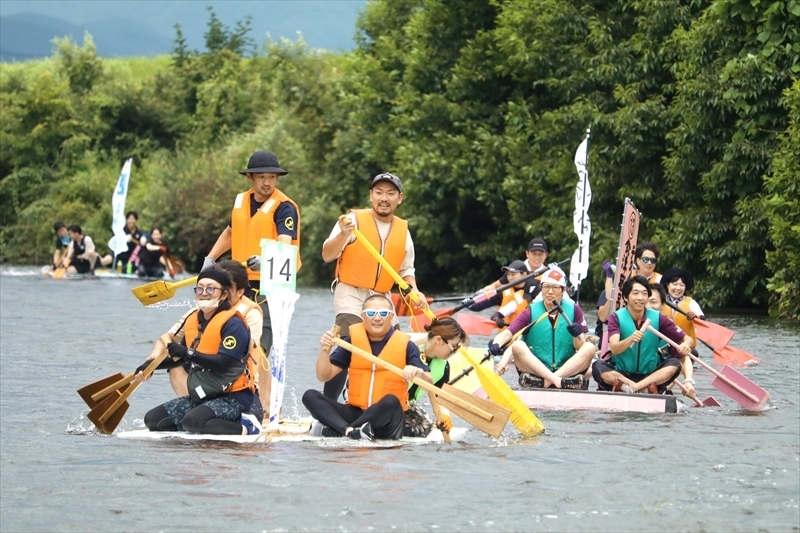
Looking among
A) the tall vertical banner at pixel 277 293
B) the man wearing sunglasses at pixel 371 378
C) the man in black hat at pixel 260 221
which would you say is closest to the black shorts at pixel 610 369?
the man wearing sunglasses at pixel 371 378

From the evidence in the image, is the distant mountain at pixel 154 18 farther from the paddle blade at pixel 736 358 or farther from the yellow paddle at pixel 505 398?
the yellow paddle at pixel 505 398

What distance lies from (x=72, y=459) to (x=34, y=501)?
141 centimetres

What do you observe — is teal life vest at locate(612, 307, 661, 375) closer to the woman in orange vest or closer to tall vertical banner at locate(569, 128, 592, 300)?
the woman in orange vest

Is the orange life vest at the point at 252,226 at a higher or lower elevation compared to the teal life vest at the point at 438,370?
higher

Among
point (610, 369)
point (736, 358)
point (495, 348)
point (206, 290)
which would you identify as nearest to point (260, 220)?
point (206, 290)

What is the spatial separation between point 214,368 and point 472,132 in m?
21.5

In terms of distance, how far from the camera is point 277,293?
10273 mm

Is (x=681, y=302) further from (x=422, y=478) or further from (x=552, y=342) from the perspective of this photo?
(x=422, y=478)

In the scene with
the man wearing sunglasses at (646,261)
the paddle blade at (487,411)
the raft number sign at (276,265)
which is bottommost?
the paddle blade at (487,411)

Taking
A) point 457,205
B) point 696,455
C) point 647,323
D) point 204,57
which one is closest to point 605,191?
point 457,205

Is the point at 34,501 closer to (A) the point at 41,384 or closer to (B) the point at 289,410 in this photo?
(B) the point at 289,410

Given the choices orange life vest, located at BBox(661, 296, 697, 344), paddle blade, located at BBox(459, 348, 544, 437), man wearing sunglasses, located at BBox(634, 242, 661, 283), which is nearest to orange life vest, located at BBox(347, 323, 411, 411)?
paddle blade, located at BBox(459, 348, 544, 437)

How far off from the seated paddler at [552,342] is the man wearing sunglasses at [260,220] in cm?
265

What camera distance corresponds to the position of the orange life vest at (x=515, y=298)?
1541cm
